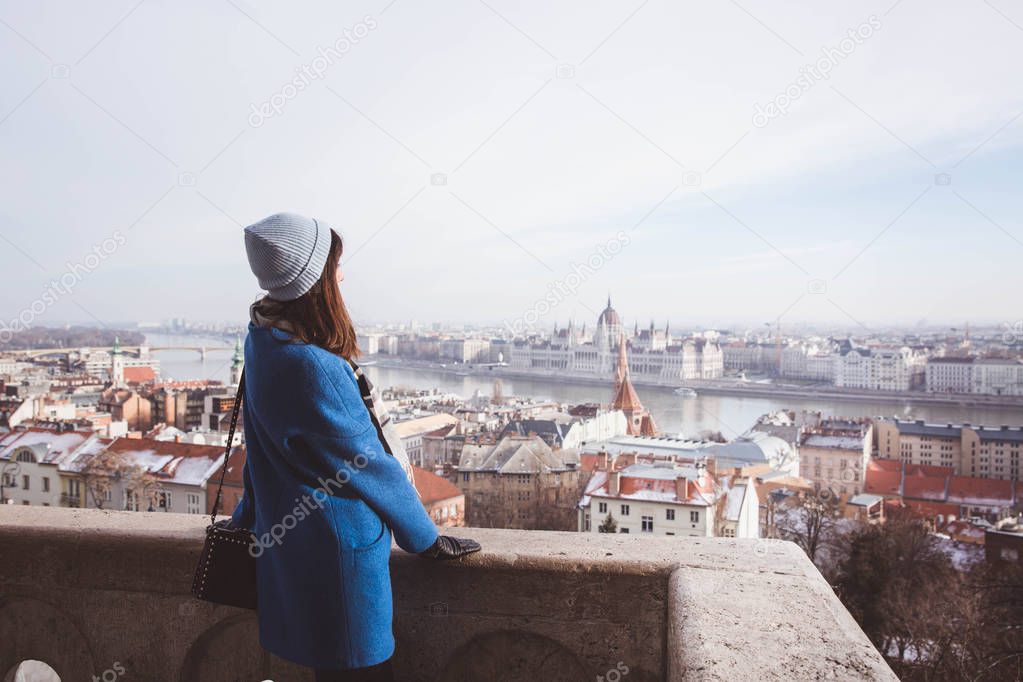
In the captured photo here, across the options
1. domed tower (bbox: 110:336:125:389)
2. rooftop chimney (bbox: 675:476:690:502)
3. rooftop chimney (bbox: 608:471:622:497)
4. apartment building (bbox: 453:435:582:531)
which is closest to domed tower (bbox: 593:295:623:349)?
apartment building (bbox: 453:435:582:531)

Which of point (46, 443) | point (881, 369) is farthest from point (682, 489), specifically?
point (881, 369)

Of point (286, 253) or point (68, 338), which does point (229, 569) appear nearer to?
point (286, 253)

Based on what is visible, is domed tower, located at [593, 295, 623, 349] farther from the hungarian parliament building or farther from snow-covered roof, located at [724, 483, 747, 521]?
snow-covered roof, located at [724, 483, 747, 521]

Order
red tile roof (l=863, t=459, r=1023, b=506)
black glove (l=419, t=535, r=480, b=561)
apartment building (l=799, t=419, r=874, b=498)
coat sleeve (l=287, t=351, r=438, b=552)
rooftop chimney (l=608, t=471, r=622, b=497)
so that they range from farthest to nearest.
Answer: apartment building (l=799, t=419, r=874, b=498), red tile roof (l=863, t=459, r=1023, b=506), rooftop chimney (l=608, t=471, r=622, b=497), black glove (l=419, t=535, r=480, b=561), coat sleeve (l=287, t=351, r=438, b=552)

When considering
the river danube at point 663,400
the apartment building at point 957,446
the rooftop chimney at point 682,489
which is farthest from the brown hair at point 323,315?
the apartment building at point 957,446

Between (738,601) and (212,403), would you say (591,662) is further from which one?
(212,403)

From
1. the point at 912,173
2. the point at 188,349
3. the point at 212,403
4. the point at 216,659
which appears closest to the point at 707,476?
the point at 212,403

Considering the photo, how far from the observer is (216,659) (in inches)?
32.2

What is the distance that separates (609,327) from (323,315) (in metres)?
23.3

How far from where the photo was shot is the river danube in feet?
53.3

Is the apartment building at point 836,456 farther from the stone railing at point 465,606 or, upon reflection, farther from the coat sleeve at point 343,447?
the coat sleeve at point 343,447

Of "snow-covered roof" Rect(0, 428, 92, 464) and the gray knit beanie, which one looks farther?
"snow-covered roof" Rect(0, 428, 92, 464)

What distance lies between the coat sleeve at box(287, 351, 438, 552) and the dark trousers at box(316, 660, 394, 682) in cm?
12

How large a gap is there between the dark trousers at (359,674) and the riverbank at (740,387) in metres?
15.2
